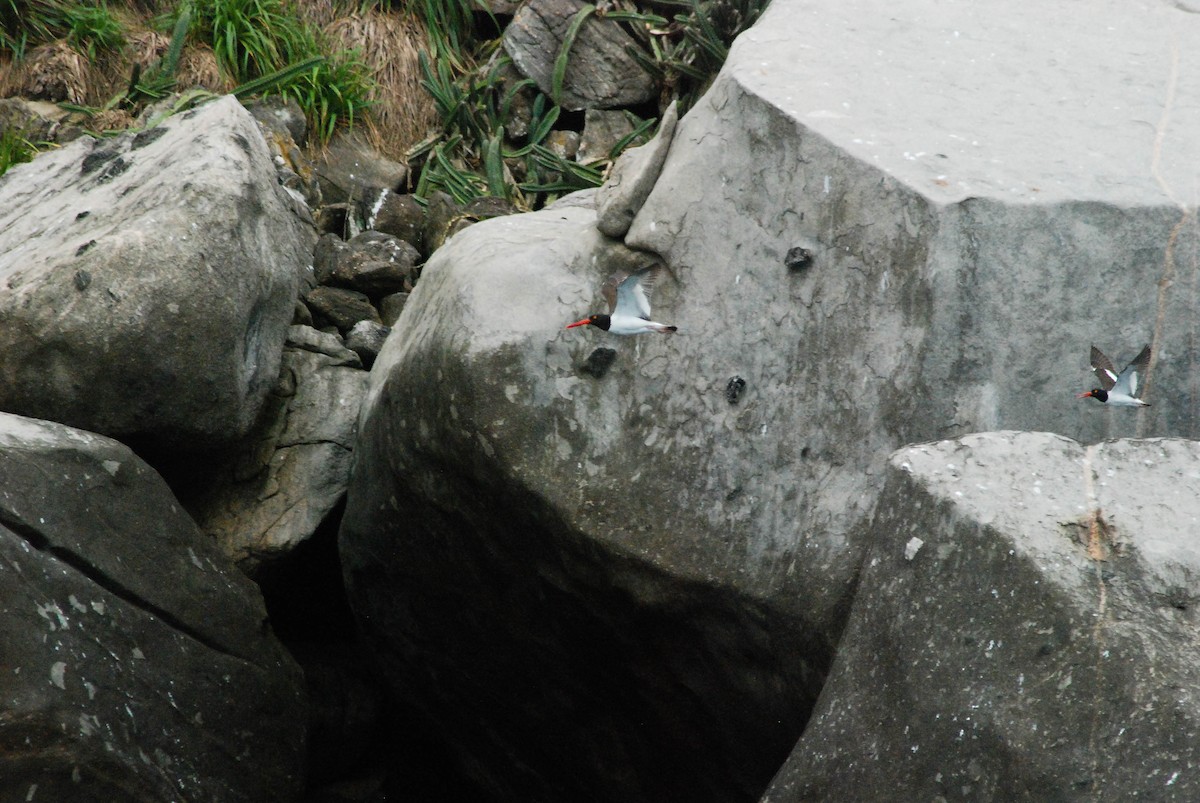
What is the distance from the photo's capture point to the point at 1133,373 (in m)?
3.13

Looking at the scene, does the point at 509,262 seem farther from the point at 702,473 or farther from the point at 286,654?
the point at 286,654

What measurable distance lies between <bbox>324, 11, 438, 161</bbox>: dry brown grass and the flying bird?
4363 millimetres

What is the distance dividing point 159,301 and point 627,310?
146 cm

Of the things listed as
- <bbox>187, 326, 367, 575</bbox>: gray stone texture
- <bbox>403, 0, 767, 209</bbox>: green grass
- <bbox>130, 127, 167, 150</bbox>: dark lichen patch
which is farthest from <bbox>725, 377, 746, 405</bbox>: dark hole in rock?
<bbox>403, 0, 767, 209</bbox>: green grass

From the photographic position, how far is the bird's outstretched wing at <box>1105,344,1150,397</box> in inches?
123

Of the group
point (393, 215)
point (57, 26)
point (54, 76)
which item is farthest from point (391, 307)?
point (57, 26)

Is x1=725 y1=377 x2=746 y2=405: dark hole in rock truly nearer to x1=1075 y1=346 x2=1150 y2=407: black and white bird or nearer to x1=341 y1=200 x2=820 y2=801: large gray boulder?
x1=341 y1=200 x2=820 y2=801: large gray boulder

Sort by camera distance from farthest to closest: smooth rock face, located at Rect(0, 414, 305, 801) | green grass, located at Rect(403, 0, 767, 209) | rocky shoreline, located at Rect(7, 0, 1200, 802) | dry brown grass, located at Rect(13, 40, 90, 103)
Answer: dry brown grass, located at Rect(13, 40, 90, 103), green grass, located at Rect(403, 0, 767, 209), smooth rock face, located at Rect(0, 414, 305, 801), rocky shoreline, located at Rect(7, 0, 1200, 802)

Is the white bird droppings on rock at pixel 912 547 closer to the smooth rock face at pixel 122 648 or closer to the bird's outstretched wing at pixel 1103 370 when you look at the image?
the bird's outstretched wing at pixel 1103 370

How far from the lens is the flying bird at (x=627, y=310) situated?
3.43 metres

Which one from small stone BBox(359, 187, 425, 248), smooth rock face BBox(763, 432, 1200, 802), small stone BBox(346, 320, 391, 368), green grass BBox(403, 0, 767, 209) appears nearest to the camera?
smooth rock face BBox(763, 432, 1200, 802)

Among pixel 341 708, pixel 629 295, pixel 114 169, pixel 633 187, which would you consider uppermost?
pixel 633 187

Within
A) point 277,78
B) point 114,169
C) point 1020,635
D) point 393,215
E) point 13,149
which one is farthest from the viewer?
point 277,78

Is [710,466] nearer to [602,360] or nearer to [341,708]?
[602,360]
